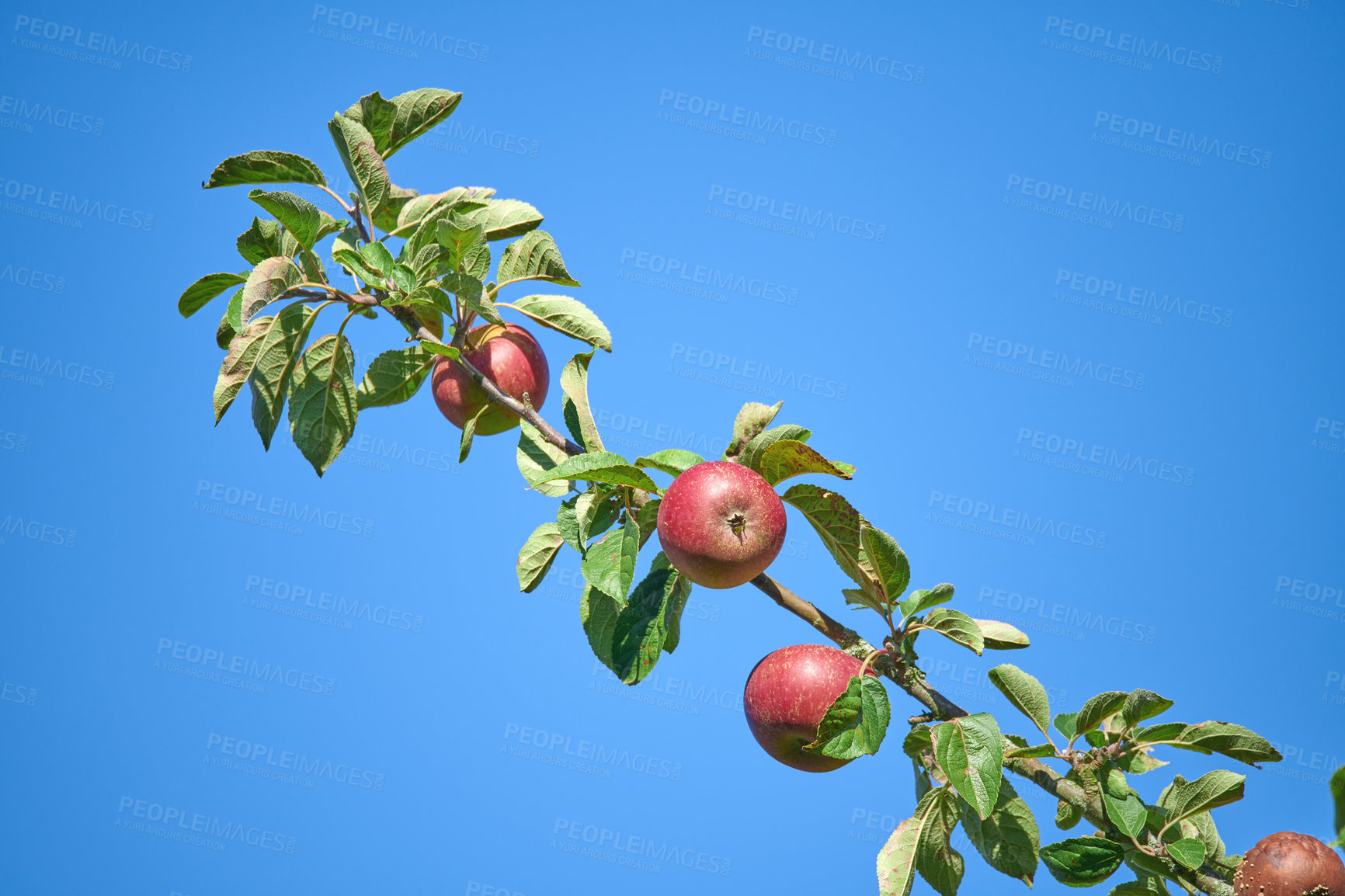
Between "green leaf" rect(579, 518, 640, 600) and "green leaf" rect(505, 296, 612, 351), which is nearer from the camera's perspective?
"green leaf" rect(579, 518, 640, 600)

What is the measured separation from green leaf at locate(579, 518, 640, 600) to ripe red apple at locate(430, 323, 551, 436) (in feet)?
2.19

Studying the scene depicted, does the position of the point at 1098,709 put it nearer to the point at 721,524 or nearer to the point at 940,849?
the point at 940,849

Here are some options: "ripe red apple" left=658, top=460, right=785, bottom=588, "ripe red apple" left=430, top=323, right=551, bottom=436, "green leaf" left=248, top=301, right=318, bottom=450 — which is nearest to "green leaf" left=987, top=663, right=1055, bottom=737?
"ripe red apple" left=658, top=460, right=785, bottom=588

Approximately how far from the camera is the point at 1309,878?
197 cm

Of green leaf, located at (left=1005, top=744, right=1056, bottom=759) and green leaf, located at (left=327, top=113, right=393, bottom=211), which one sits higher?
green leaf, located at (left=327, top=113, right=393, bottom=211)

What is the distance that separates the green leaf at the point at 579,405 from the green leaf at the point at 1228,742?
1556 millimetres

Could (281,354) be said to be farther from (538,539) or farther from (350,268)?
(538,539)

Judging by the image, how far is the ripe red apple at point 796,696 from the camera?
2121mm

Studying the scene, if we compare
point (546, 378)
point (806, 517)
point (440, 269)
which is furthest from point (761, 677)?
point (440, 269)

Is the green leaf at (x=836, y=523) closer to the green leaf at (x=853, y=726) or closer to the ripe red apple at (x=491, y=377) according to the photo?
the green leaf at (x=853, y=726)

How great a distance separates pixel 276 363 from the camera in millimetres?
2443

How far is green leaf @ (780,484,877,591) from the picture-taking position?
211cm

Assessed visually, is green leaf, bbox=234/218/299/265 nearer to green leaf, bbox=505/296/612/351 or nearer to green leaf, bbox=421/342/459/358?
green leaf, bbox=421/342/459/358

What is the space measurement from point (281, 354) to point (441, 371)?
16.2 inches
